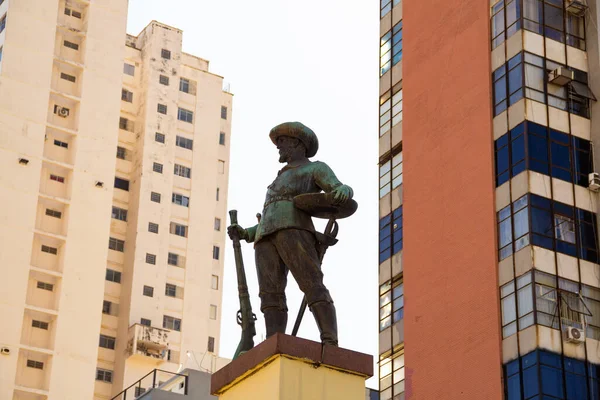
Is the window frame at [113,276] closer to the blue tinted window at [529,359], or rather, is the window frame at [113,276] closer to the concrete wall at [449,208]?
the concrete wall at [449,208]

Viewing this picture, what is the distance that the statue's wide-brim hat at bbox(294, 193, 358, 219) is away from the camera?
537 inches

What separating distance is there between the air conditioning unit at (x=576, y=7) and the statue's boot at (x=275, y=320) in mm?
33064

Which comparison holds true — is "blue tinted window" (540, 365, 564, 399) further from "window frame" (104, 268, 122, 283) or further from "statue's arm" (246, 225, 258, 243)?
"window frame" (104, 268, 122, 283)

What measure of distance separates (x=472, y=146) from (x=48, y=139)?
4332 centimetres

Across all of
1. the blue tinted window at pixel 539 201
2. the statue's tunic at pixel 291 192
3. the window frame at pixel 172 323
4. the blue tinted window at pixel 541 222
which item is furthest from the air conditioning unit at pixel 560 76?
the window frame at pixel 172 323

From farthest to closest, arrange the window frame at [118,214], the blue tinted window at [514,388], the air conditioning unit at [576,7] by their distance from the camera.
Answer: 1. the window frame at [118,214]
2. the air conditioning unit at [576,7]
3. the blue tinted window at [514,388]

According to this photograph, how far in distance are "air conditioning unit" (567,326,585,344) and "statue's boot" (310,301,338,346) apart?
2663 cm

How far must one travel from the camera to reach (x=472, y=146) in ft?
145

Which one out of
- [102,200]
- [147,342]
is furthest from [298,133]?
[147,342]

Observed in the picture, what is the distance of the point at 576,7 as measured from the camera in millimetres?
44719

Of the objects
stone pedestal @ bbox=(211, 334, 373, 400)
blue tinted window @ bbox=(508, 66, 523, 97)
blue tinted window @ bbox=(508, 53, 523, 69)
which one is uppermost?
blue tinted window @ bbox=(508, 53, 523, 69)

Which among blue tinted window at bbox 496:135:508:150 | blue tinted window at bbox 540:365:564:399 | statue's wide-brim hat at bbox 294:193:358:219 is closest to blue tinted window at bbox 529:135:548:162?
blue tinted window at bbox 496:135:508:150

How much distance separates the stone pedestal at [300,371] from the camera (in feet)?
42.0

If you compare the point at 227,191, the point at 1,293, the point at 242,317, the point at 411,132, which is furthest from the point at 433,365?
the point at 227,191
